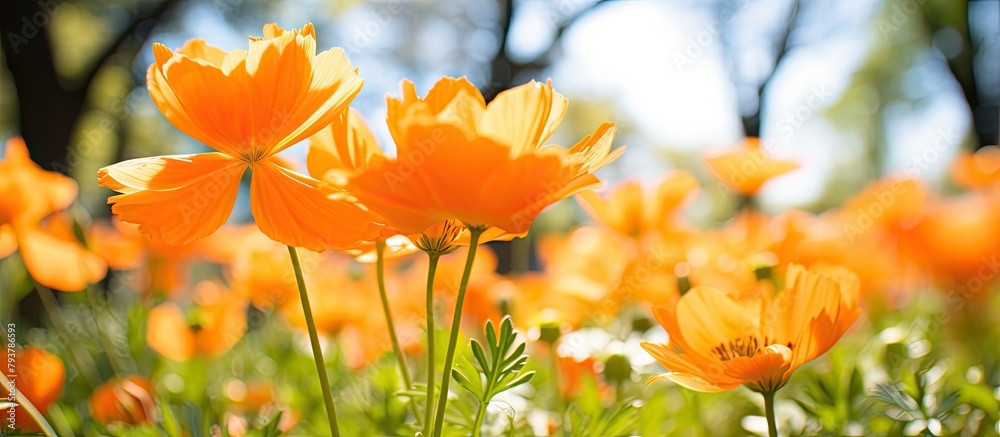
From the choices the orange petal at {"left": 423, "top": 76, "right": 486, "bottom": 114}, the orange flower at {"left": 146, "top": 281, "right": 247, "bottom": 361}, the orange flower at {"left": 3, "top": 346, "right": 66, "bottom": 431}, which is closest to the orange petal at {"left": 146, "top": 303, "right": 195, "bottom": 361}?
the orange flower at {"left": 146, "top": 281, "right": 247, "bottom": 361}

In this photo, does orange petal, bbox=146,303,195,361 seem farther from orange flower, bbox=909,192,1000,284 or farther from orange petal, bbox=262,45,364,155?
orange flower, bbox=909,192,1000,284

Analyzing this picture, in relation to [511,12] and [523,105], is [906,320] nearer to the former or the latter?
[523,105]

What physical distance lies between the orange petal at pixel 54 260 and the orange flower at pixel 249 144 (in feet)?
1.17

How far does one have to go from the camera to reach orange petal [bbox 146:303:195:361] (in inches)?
32.9

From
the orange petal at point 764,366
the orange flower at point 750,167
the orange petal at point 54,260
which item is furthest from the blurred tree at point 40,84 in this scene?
the orange petal at point 764,366

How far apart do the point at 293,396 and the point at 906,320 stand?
78 cm

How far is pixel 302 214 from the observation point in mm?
351

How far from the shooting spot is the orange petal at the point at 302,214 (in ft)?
1.13

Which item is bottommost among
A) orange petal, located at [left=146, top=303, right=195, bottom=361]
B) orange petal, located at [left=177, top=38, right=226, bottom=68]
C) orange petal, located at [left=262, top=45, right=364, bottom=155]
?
orange petal, located at [left=146, top=303, right=195, bottom=361]

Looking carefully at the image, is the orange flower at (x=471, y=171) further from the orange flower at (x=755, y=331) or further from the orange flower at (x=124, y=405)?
the orange flower at (x=124, y=405)

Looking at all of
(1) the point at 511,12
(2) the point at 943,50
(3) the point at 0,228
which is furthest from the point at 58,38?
(2) the point at 943,50

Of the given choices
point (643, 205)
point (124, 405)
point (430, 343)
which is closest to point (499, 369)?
point (430, 343)

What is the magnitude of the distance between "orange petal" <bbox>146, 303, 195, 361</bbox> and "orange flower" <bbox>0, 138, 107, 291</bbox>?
6.1 inches

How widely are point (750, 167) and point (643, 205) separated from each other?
0.59 ft
